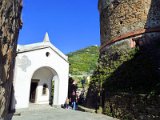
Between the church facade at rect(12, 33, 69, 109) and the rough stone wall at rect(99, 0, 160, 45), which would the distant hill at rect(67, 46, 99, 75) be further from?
the rough stone wall at rect(99, 0, 160, 45)

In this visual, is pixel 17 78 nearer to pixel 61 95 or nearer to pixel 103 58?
pixel 61 95

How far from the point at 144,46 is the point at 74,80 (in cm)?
866

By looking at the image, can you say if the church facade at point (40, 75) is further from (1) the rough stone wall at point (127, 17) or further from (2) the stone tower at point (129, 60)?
(1) the rough stone wall at point (127, 17)

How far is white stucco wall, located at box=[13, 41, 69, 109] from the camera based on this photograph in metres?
14.7

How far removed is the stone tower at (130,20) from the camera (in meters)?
A: 14.6

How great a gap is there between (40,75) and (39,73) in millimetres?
196

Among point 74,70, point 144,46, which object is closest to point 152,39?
point 144,46

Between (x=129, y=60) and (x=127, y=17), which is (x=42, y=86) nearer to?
(x=129, y=60)

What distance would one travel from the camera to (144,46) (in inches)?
546

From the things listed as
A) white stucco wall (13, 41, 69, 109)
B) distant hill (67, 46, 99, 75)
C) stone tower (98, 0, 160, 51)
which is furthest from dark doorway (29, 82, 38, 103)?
stone tower (98, 0, 160, 51)

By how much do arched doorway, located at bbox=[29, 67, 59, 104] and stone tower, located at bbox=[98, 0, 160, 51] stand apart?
5241mm

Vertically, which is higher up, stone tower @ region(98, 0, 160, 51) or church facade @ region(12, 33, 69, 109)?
stone tower @ region(98, 0, 160, 51)

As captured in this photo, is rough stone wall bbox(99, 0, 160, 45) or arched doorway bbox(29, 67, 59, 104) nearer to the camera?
rough stone wall bbox(99, 0, 160, 45)

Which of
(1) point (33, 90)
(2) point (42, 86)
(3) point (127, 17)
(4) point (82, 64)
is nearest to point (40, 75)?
(2) point (42, 86)
